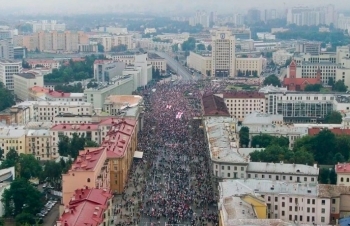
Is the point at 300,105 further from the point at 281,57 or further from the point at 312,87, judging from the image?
the point at 281,57

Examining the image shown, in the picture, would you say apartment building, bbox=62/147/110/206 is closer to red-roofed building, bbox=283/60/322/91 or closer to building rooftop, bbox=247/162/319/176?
building rooftop, bbox=247/162/319/176

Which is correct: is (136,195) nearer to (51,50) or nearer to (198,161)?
(198,161)

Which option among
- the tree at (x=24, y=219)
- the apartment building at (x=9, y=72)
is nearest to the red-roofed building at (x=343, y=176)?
the tree at (x=24, y=219)

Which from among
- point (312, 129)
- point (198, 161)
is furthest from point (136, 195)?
point (312, 129)

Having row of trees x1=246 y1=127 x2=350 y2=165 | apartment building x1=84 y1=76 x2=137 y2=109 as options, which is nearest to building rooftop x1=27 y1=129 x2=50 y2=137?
apartment building x1=84 y1=76 x2=137 y2=109

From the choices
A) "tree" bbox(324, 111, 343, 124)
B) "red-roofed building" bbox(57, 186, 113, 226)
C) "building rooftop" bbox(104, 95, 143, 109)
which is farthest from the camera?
"building rooftop" bbox(104, 95, 143, 109)

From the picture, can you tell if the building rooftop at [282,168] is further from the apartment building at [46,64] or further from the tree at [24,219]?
the apartment building at [46,64]

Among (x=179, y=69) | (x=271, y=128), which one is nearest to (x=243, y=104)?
(x=271, y=128)
